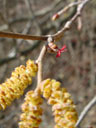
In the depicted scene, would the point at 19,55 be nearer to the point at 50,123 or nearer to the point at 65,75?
the point at 50,123

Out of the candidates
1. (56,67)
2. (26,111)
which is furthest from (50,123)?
(26,111)

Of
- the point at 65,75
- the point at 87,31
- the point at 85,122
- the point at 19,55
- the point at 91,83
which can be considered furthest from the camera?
the point at 65,75

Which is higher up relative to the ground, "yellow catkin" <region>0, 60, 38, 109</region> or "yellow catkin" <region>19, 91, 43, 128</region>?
"yellow catkin" <region>0, 60, 38, 109</region>

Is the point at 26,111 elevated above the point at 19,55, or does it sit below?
below
